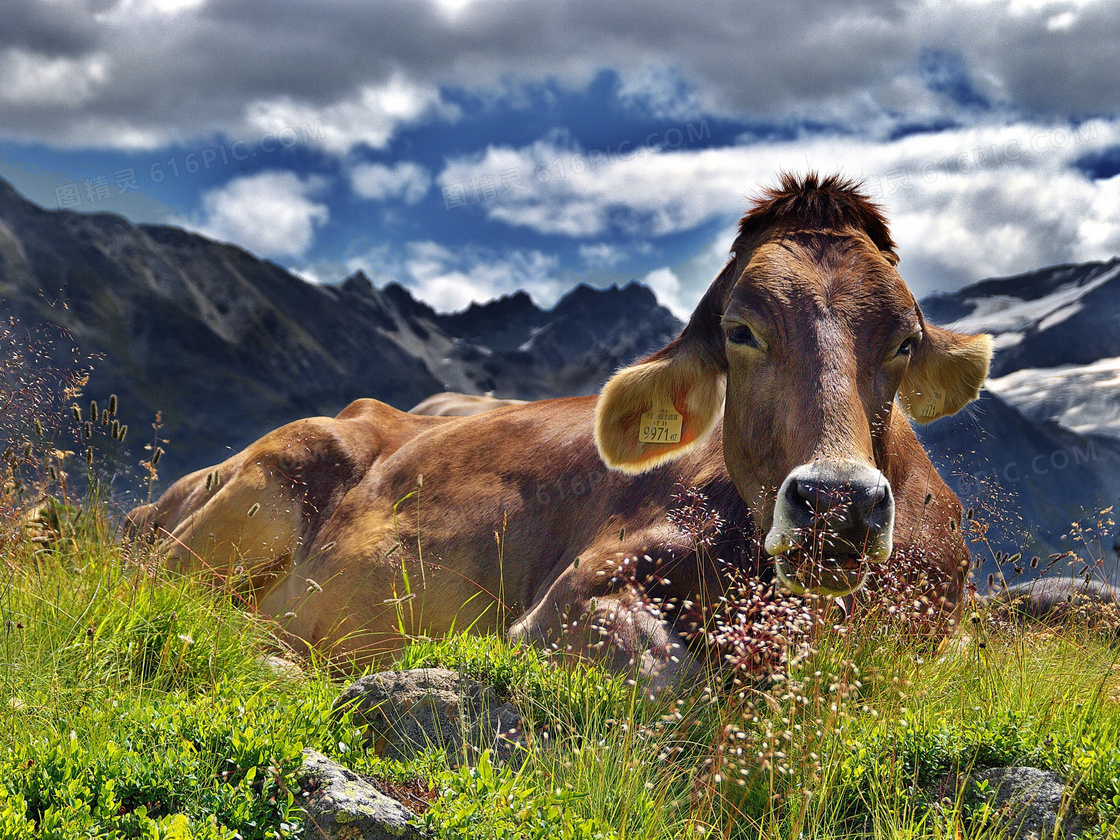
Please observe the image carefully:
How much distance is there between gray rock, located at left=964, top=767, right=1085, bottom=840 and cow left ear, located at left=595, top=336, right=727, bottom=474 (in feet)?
7.44

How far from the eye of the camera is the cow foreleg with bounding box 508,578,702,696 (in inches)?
136

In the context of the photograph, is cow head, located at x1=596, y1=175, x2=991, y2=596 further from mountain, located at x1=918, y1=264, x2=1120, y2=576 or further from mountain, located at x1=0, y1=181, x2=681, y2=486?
mountain, located at x1=0, y1=181, x2=681, y2=486

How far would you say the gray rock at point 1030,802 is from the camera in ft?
9.59

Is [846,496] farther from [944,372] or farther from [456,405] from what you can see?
[456,405]

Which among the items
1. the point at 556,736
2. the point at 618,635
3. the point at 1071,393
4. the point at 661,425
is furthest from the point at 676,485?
the point at 1071,393

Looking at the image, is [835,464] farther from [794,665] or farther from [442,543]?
[442,543]

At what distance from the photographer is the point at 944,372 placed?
15.0 ft

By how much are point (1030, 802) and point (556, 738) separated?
1691 millimetres

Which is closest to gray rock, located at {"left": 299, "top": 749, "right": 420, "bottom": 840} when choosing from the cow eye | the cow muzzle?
the cow muzzle

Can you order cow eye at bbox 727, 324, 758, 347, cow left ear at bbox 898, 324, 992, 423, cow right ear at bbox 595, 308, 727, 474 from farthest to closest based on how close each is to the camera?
1. cow right ear at bbox 595, 308, 727, 474
2. cow left ear at bbox 898, 324, 992, 423
3. cow eye at bbox 727, 324, 758, 347

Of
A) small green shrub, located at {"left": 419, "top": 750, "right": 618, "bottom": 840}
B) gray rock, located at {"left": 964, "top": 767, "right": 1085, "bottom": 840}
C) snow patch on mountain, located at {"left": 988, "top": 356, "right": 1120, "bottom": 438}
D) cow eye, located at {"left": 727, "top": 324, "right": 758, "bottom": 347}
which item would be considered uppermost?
cow eye, located at {"left": 727, "top": 324, "right": 758, "bottom": 347}

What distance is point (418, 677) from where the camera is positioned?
11.0ft

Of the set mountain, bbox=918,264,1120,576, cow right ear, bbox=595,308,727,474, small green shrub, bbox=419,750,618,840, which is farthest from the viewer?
mountain, bbox=918,264,1120,576

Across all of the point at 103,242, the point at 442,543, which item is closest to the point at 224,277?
the point at 103,242
